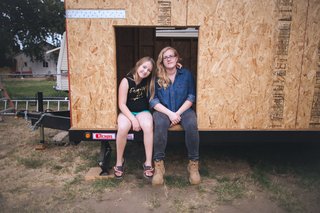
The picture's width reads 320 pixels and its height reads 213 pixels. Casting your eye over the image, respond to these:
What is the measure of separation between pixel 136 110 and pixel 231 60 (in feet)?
4.84

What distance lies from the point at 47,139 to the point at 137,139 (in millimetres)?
3116

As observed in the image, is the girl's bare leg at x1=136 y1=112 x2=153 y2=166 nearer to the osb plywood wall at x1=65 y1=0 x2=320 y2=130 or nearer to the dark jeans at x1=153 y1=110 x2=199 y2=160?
the dark jeans at x1=153 y1=110 x2=199 y2=160

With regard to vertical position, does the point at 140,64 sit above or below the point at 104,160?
above

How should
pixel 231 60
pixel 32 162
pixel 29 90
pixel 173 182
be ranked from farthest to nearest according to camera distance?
1. pixel 29 90
2. pixel 32 162
3. pixel 173 182
4. pixel 231 60

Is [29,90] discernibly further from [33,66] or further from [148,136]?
[33,66]

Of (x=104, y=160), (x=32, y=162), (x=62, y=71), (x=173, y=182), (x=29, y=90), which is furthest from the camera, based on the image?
(x=29, y=90)

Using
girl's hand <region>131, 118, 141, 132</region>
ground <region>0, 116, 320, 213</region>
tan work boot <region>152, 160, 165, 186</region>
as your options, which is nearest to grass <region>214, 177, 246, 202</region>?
ground <region>0, 116, 320, 213</region>

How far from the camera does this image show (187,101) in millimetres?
3973

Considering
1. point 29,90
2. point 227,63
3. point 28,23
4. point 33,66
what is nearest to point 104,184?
point 227,63

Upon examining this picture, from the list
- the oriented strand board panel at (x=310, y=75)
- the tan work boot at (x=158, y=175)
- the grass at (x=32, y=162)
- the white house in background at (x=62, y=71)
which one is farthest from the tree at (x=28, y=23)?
the oriented strand board panel at (x=310, y=75)

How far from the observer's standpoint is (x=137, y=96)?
4.05 meters

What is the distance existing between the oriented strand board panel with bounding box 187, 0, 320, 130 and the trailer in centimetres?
1

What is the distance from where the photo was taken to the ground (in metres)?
3.45

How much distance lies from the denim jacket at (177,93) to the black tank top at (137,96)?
6.7 inches
